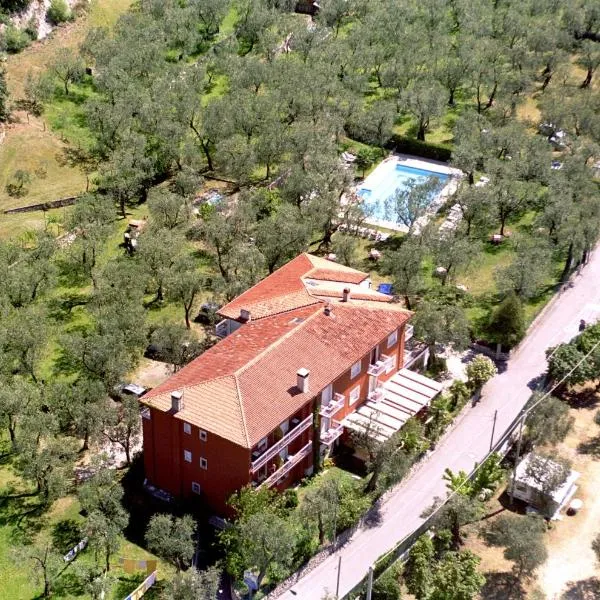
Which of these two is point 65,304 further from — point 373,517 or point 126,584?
point 373,517

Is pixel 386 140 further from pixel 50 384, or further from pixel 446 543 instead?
pixel 446 543

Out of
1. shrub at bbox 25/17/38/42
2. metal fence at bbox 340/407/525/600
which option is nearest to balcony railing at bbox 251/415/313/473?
metal fence at bbox 340/407/525/600

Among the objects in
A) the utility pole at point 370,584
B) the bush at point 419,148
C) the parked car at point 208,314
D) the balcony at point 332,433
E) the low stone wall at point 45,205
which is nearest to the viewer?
the utility pole at point 370,584

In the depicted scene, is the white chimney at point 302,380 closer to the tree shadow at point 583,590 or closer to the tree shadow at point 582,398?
the tree shadow at point 583,590

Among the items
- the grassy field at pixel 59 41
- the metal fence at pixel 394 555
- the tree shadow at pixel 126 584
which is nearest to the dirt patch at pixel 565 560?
the metal fence at pixel 394 555

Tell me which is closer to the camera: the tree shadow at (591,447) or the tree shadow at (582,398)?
the tree shadow at (591,447)

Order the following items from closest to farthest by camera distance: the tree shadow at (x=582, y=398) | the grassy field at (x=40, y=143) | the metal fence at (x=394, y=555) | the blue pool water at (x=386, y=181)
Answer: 1. the metal fence at (x=394, y=555)
2. the tree shadow at (x=582, y=398)
3. the grassy field at (x=40, y=143)
4. the blue pool water at (x=386, y=181)
